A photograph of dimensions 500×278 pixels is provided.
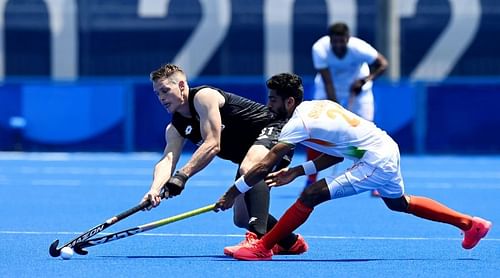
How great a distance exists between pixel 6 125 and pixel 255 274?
13.4 metres

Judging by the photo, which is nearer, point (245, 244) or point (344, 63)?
point (245, 244)

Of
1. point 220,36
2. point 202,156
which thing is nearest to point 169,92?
point 202,156

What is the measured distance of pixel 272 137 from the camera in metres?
9.21

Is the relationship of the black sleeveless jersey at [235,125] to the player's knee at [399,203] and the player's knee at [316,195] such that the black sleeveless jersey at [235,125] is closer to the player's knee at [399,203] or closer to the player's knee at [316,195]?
the player's knee at [316,195]

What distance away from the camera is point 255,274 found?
8.19 metres

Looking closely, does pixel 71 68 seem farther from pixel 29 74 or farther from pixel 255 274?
A: pixel 255 274

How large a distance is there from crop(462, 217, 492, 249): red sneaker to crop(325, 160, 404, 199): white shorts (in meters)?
0.67

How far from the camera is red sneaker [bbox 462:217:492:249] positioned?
354 inches

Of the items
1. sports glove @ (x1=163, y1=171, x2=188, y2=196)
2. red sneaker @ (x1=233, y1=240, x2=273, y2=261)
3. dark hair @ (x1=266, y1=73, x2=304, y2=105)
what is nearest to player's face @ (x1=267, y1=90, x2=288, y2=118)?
dark hair @ (x1=266, y1=73, x2=304, y2=105)

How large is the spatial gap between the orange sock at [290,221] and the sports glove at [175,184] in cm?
67

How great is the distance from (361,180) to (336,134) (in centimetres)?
38

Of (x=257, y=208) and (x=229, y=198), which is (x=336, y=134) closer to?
(x=229, y=198)

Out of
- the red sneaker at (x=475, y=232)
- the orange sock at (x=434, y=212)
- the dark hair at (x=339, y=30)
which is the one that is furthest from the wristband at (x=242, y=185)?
the dark hair at (x=339, y=30)

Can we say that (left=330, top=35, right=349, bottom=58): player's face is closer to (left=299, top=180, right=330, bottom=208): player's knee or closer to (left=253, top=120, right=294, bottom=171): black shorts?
(left=253, top=120, right=294, bottom=171): black shorts
